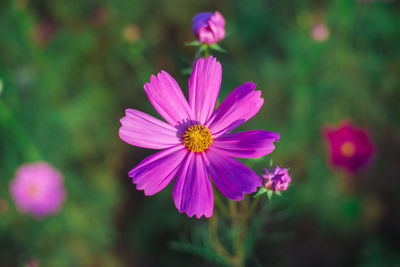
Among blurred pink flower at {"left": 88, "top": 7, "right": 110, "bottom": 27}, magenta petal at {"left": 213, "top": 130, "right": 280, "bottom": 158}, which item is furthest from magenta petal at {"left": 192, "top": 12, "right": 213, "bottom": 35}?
blurred pink flower at {"left": 88, "top": 7, "right": 110, "bottom": 27}

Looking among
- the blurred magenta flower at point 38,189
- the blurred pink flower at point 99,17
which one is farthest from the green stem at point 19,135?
the blurred pink flower at point 99,17

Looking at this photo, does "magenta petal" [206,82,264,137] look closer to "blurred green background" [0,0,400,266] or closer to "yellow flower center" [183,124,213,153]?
"yellow flower center" [183,124,213,153]

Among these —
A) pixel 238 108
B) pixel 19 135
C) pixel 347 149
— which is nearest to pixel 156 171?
pixel 238 108

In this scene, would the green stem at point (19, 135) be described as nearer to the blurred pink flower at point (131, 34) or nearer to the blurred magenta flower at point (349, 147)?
the blurred pink flower at point (131, 34)

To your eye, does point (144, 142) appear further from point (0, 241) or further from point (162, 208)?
point (0, 241)

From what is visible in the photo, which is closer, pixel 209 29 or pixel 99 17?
pixel 209 29

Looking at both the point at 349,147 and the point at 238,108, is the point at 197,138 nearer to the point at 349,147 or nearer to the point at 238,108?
the point at 238,108
